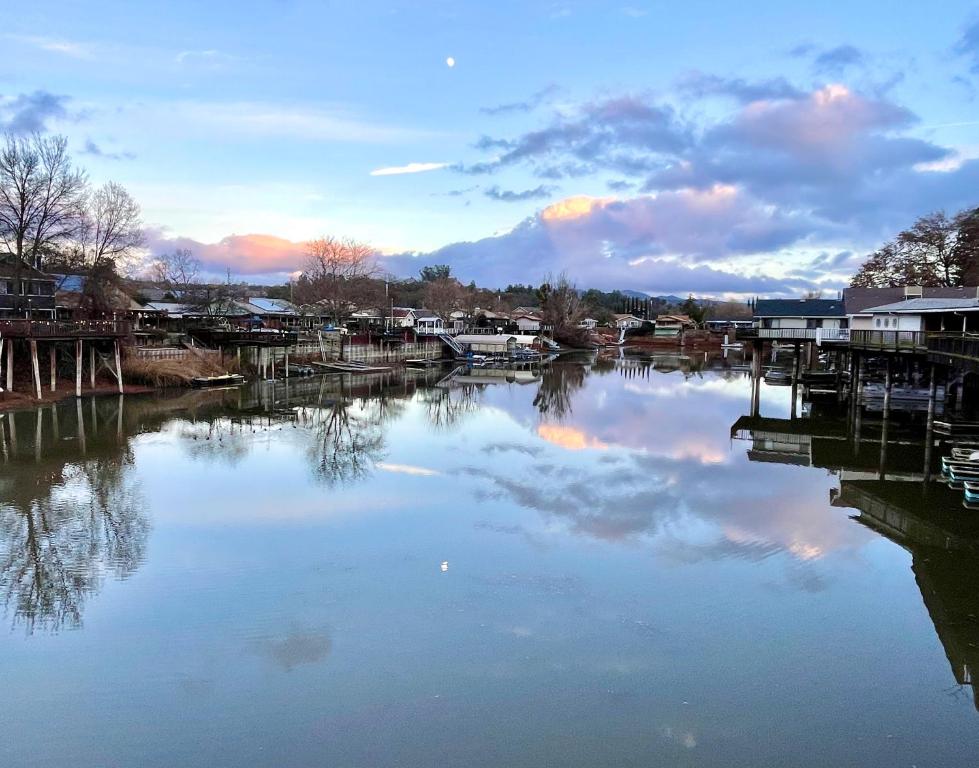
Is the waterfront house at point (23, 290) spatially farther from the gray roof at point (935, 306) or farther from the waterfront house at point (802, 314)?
the gray roof at point (935, 306)

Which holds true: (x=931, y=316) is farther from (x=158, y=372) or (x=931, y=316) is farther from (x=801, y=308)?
(x=158, y=372)

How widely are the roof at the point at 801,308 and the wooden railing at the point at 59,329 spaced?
42.0 meters

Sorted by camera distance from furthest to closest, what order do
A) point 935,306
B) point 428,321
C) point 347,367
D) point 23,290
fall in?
1. point 428,321
2. point 347,367
3. point 23,290
4. point 935,306

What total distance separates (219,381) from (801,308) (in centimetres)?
4030

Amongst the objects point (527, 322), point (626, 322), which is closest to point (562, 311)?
point (527, 322)

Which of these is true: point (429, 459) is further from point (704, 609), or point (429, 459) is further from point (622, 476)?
point (704, 609)

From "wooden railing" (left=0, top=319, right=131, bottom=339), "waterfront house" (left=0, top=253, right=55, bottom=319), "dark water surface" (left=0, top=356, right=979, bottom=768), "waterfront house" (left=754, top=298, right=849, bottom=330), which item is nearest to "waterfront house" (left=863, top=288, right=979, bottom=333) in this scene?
"waterfront house" (left=754, top=298, right=849, bottom=330)

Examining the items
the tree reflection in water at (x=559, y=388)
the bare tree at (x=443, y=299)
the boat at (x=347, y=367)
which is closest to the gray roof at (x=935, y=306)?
the tree reflection in water at (x=559, y=388)

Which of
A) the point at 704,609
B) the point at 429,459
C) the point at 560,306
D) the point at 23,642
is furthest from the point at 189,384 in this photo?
the point at 560,306

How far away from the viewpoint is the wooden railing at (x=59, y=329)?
33750 millimetres

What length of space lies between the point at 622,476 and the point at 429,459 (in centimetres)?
685

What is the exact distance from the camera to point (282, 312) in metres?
80.6

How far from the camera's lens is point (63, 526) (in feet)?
52.4

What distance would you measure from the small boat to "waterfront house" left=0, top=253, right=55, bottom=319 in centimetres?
1216
